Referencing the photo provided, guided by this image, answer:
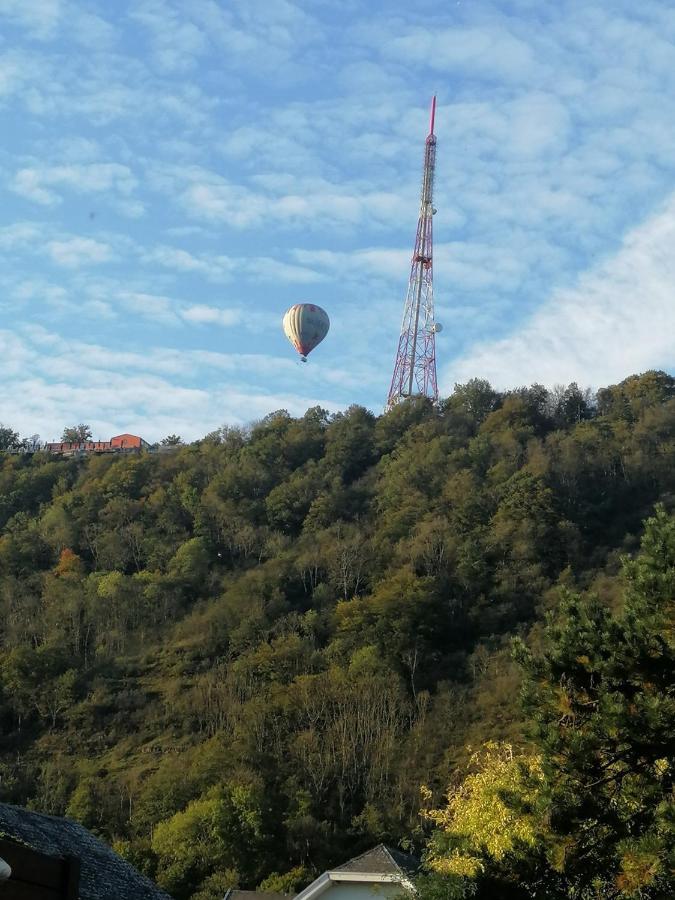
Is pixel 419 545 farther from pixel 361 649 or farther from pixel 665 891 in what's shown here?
pixel 665 891

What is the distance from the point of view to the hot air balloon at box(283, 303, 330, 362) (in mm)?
62594

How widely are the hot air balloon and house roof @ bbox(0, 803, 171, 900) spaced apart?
4372 centimetres

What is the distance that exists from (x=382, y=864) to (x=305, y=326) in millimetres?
43260

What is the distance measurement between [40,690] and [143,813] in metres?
13.2

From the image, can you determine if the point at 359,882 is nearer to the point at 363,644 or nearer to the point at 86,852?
the point at 86,852

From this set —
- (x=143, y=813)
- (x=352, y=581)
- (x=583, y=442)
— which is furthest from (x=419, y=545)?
(x=143, y=813)

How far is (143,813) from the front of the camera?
3644cm

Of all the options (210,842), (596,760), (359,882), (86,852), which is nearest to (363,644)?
(210,842)

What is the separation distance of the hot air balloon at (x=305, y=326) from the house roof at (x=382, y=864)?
4188 centimetres

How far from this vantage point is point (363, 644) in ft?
156

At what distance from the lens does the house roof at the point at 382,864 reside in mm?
21513

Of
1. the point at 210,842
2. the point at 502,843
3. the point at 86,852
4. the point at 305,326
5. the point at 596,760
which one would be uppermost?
the point at 305,326

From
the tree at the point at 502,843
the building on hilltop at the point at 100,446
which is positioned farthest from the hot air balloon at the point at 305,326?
the tree at the point at 502,843

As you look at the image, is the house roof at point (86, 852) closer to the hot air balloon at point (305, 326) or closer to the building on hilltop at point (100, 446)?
the hot air balloon at point (305, 326)
